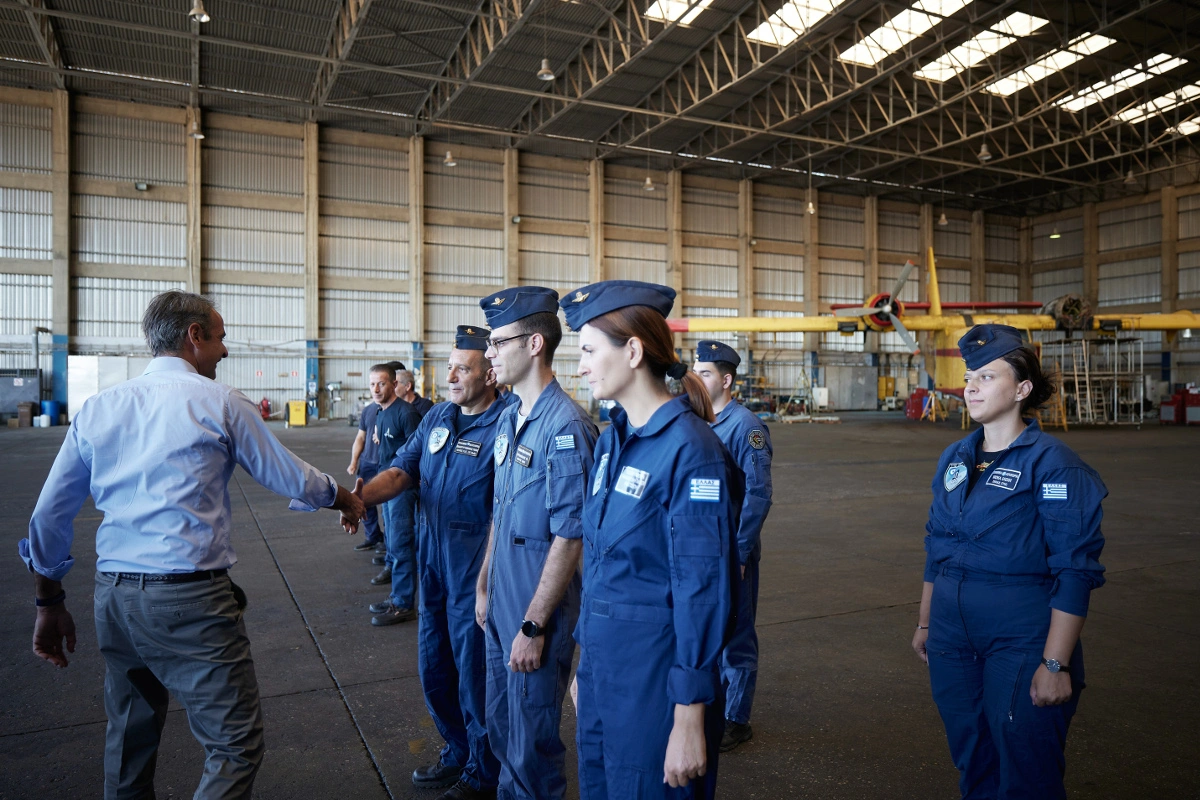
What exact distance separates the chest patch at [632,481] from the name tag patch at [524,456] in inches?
27.7

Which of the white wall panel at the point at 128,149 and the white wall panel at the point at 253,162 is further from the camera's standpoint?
the white wall panel at the point at 253,162

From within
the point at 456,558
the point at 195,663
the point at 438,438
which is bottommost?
the point at 195,663

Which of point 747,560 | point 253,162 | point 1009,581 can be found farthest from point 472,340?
point 253,162

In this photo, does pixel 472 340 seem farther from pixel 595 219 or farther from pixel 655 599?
pixel 595 219

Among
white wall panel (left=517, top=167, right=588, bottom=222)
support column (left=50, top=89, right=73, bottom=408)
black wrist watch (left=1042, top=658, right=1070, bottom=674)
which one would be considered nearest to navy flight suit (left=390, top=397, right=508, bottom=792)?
black wrist watch (left=1042, top=658, right=1070, bottom=674)

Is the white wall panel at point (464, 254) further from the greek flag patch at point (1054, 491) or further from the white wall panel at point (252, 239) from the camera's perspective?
the greek flag patch at point (1054, 491)

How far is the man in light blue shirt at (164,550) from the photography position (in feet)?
7.48

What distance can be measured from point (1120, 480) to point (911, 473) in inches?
124

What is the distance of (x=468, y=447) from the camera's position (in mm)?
3279

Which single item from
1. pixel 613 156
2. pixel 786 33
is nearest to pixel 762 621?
pixel 786 33

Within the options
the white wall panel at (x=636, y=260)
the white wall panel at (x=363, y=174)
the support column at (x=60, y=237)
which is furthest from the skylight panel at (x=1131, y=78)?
the support column at (x=60, y=237)

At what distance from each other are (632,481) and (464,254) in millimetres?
29969

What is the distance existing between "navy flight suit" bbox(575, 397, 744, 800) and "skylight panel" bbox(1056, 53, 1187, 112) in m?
28.1

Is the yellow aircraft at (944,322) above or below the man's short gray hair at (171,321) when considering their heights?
above
